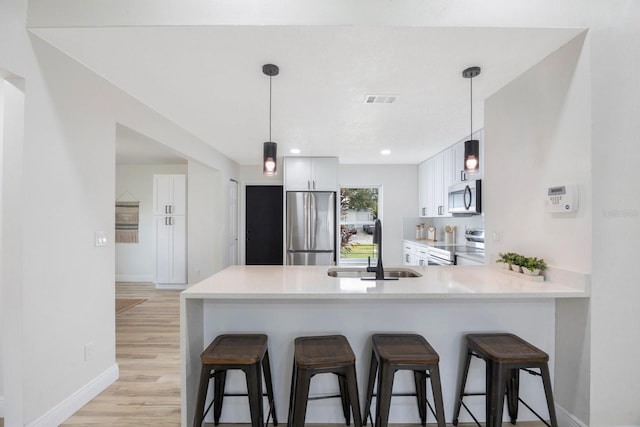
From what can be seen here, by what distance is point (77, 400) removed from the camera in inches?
79.4

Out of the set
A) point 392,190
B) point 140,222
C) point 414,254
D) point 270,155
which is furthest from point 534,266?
point 140,222

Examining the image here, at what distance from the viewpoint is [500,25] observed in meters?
1.71

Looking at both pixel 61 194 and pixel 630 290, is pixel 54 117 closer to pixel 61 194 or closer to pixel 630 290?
pixel 61 194

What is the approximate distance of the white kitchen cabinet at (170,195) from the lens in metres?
5.19

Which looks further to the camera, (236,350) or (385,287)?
(385,287)

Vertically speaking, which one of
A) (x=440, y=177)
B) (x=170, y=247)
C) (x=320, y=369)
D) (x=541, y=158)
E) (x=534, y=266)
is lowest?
(x=320, y=369)

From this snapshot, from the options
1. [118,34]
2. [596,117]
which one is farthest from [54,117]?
[596,117]

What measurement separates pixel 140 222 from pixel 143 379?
13.9ft

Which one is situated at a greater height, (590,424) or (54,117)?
(54,117)

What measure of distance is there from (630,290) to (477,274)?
2.46ft

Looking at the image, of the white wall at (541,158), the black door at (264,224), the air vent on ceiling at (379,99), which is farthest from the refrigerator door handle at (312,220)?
the white wall at (541,158)

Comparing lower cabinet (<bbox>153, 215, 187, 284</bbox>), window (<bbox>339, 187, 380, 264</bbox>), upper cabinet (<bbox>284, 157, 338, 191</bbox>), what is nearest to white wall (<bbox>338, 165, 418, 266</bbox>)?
window (<bbox>339, 187, 380, 264</bbox>)

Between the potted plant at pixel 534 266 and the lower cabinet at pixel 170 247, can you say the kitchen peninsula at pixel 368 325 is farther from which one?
the lower cabinet at pixel 170 247

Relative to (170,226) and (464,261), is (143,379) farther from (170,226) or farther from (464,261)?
(464,261)
